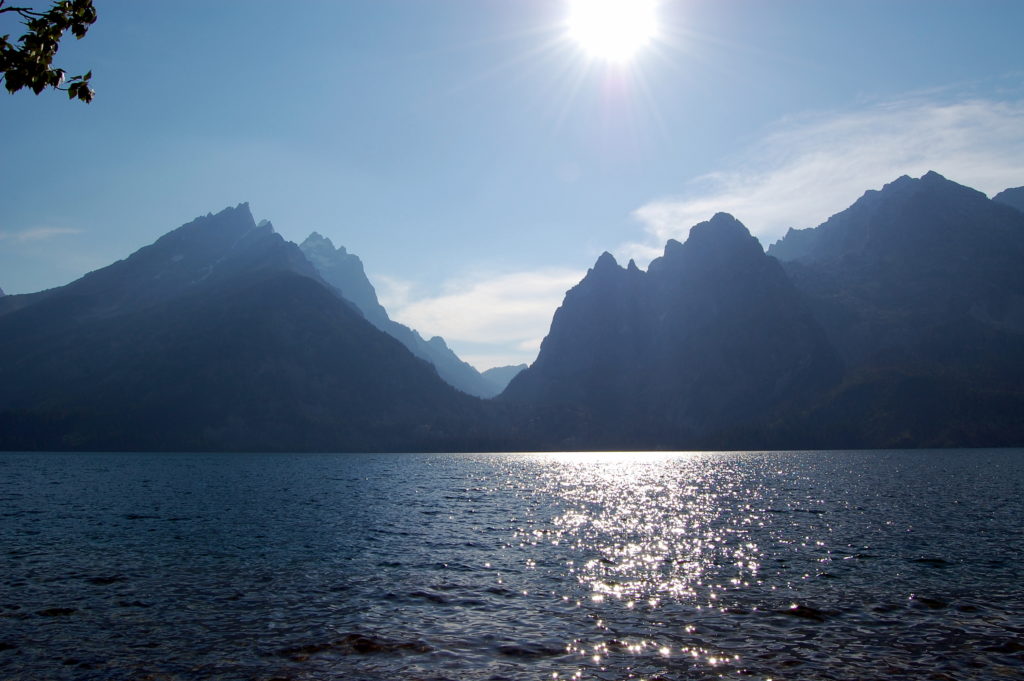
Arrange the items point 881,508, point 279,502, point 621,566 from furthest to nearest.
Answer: point 279,502 < point 881,508 < point 621,566

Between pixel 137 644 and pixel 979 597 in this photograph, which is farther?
pixel 979 597

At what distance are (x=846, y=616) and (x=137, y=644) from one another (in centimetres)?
3162

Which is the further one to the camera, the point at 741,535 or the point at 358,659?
the point at 741,535

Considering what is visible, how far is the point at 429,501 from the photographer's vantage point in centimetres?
9119

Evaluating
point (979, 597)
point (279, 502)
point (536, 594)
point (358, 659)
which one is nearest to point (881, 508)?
point (979, 597)

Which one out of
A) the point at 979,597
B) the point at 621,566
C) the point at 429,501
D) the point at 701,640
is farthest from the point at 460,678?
the point at 429,501

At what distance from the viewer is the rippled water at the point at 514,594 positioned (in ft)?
80.0

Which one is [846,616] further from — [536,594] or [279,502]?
[279,502]

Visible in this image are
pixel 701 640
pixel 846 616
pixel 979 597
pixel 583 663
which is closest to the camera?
pixel 583 663

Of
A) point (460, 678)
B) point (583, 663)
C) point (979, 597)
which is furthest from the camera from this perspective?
point (979, 597)

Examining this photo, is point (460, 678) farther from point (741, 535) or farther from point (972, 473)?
point (972, 473)

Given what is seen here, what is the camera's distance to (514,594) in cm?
3522

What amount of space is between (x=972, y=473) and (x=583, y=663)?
151 metres

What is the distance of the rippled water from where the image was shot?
80.0ft
